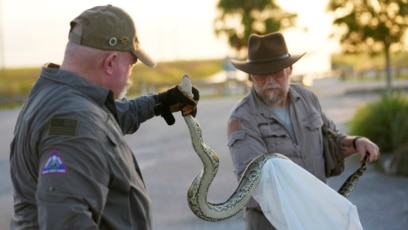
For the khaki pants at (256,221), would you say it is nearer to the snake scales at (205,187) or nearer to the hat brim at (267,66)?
the snake scales at (205,187)

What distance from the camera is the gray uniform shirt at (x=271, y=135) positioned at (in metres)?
5.15

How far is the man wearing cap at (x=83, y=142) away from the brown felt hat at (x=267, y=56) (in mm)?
1765

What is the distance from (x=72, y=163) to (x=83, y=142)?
95 millimetres

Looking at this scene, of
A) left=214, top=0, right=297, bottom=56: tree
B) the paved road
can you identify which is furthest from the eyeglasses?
left=214, top=0, right=297, bottom=56: tree

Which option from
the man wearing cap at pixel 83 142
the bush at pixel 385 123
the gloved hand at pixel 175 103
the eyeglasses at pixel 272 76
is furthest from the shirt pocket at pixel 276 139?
the bush at pixel 385 123

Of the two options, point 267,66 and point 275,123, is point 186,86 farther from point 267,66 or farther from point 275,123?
point 267,66

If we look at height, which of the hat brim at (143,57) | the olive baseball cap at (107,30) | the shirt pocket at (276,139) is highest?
the olive baseball cap at (107,30)

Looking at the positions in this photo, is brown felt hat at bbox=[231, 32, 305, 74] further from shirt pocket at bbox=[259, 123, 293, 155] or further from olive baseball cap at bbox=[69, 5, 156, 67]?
olive baseball cap at bbox=[69, 5, 156, 67]

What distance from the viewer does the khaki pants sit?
514 centimetres

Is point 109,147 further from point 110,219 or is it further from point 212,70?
point 212,70

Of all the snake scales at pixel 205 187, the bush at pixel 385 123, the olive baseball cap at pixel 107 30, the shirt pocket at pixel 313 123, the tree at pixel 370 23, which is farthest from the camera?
the tree at pixel 370 23

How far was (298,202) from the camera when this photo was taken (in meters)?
4.59

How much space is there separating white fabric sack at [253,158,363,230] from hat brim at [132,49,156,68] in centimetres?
117

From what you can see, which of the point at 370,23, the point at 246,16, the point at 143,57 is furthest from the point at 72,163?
the point at 246,16
